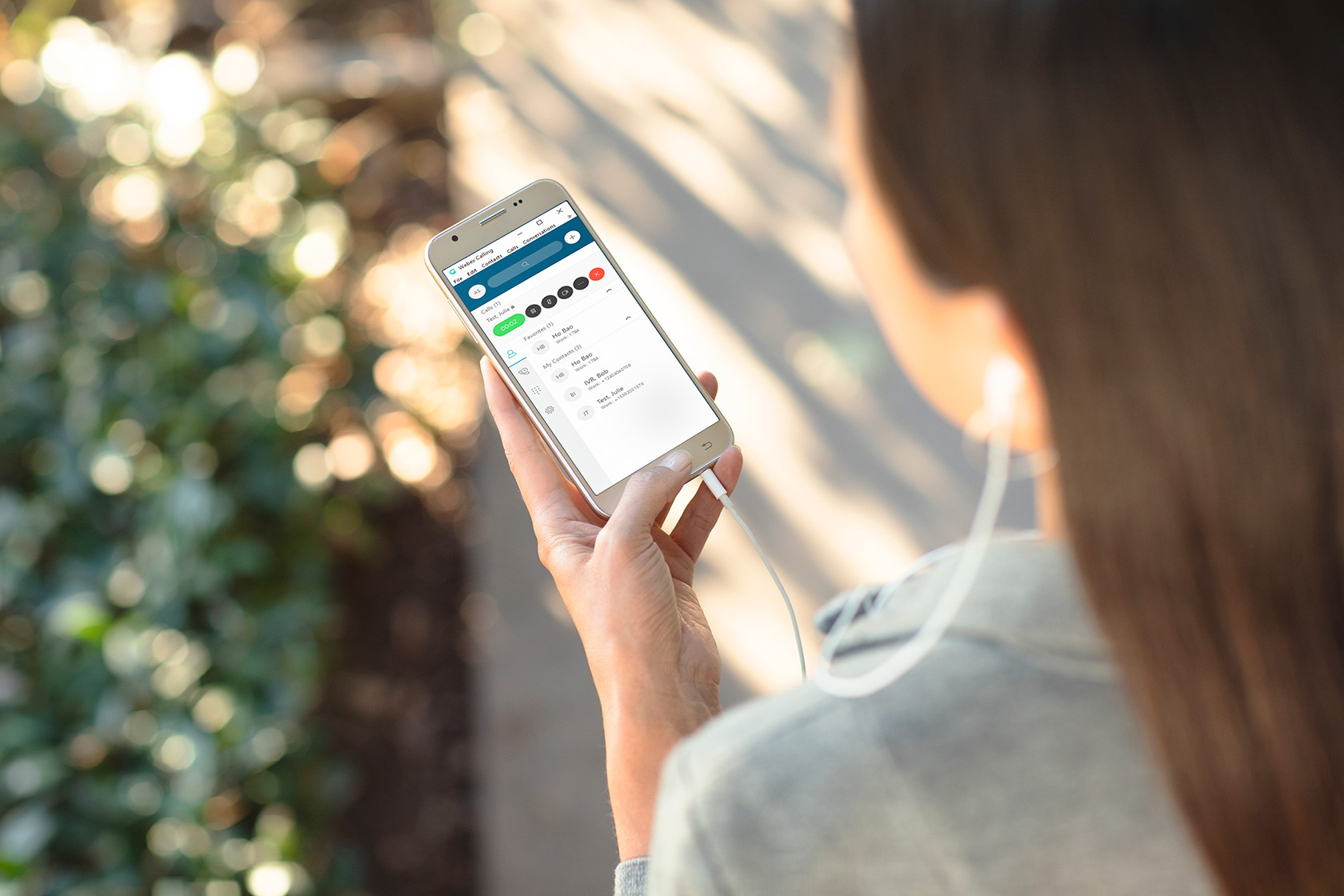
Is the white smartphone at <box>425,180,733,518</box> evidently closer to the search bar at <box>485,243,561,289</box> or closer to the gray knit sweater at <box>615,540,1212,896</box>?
the search bar at <box>485,243,561,289</box>

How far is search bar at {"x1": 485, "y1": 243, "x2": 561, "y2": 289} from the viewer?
120 cm

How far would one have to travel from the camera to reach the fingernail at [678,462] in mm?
1077

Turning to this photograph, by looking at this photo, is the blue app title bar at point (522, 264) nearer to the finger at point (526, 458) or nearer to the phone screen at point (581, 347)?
the phone screen at point (581, 347)

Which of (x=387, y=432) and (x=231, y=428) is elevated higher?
(x=231, y=428)

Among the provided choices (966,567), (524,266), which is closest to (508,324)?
(524,266)

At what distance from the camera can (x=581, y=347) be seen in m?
1.19

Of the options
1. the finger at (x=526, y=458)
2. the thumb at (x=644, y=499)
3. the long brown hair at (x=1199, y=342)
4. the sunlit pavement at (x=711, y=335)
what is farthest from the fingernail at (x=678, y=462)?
the sunlit pavement at (x=711, y=335)

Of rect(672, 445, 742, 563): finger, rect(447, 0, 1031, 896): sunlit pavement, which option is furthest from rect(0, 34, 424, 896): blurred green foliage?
rect(672, 445, 742, 563): finger

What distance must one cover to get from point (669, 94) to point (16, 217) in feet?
4.62

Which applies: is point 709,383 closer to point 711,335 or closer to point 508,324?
point 508,324

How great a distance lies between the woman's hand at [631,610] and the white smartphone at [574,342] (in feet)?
0.11

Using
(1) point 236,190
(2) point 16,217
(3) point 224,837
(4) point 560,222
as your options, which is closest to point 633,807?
(4) point 560,222

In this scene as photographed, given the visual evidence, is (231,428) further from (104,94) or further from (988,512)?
(988,512)

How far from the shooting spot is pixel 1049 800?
21.8 inches
